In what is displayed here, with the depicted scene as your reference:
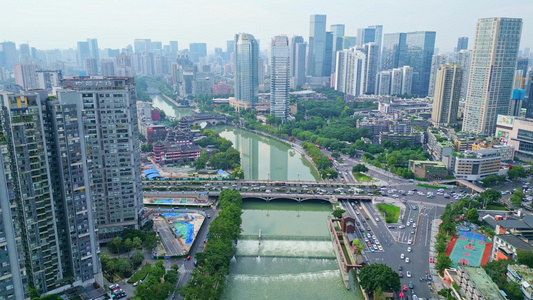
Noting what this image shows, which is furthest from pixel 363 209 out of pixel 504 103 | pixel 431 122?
pixel 431 122

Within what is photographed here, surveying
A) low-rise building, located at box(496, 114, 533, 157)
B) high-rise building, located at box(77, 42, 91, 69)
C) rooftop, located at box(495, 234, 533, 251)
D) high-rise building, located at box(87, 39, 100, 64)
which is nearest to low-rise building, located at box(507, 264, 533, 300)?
rooftop, located at box(495, 234, 533, 251)

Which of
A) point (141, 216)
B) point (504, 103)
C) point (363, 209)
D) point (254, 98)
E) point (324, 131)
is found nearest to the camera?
point (141, 216)

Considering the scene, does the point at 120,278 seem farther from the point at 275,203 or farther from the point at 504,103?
the point at 504,103

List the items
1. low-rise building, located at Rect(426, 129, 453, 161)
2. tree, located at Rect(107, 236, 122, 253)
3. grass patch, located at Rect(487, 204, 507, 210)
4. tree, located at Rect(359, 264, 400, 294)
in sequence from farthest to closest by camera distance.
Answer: low-rise building, located at Rect(426, 129, 453, 161) < grass patch, located at Rect(487, 204, 507, 210) < tree, located at Rect(107, 236, 122, 253) < tree, located at Rect(359, 264, 400, 294)

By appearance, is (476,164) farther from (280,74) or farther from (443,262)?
(280,74)

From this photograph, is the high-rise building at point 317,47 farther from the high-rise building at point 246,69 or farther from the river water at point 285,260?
the river water at point 285,260

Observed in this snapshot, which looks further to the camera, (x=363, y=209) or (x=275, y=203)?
(x=275, y=203)

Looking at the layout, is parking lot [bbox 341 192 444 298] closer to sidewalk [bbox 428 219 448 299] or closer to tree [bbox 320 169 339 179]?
sidewalk [bbox 428 219 448 299]
